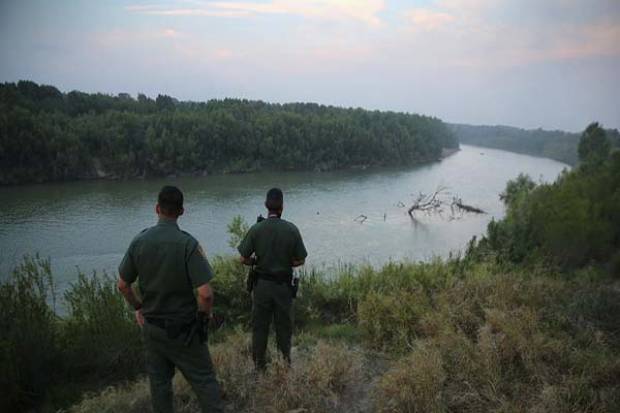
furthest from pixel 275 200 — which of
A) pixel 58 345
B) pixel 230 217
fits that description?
pixel 230 217

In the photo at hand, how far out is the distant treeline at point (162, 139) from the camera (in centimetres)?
5194

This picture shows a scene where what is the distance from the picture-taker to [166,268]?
3.85m

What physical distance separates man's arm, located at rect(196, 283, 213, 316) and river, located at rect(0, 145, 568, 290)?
50.4ft

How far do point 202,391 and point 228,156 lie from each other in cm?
6594

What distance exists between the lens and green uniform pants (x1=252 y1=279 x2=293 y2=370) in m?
5.23

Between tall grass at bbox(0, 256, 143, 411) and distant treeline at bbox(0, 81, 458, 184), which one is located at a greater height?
distant treeline at bbox(0, 81, 458, 184)

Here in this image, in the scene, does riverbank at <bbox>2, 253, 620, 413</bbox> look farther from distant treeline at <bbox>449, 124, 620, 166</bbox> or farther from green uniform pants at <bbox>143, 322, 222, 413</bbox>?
distant treeline at <bbox>449, 124, 620, 166</bbox>

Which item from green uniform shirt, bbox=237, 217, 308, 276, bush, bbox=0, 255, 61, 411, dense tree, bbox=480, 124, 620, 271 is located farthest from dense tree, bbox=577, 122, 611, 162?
bush, bbox=0, 255, 61, 411

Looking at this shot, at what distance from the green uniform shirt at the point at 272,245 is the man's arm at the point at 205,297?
1283 mm

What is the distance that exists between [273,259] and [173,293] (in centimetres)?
147

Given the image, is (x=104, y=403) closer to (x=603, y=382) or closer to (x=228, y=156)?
(x=603, y=382)

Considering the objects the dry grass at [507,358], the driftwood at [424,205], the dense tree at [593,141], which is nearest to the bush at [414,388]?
the dry grass at [507,358]

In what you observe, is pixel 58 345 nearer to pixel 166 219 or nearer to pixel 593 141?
pixel 166 219

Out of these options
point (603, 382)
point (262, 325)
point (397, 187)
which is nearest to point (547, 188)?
point (603, 382)
